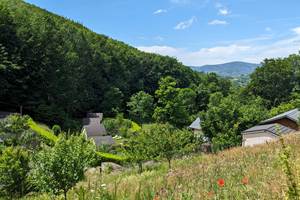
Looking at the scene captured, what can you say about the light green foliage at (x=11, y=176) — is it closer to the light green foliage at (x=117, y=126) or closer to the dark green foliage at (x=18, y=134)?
the dark green foliage at (x=18, y=134)

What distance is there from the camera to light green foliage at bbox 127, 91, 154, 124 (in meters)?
68.9

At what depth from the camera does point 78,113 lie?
2505 inches

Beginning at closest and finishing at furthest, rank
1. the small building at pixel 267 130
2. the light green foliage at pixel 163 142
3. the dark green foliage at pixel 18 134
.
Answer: the light green foliage at pixel 163 142 → the dark green foliage at pixel 18 134 → the small building at pixel 267 130

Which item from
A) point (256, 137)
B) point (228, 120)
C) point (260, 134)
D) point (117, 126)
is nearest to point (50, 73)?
point (117, 126)

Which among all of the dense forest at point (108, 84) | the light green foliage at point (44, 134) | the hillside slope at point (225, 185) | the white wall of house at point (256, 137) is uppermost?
the dense forest at point (108, 84)

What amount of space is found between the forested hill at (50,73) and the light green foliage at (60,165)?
1373 inches

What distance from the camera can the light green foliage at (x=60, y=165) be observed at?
9828mm

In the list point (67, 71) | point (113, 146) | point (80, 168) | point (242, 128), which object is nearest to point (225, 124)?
point (242, 128)

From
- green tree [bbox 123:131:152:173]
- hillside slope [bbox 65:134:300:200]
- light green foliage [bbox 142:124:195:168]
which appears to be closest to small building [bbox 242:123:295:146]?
light green foliage [bbox 142:124:195:168]

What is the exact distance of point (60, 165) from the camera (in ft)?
32.8

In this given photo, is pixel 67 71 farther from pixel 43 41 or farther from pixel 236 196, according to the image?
pixel 236 196

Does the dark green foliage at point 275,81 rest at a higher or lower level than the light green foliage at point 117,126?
higher

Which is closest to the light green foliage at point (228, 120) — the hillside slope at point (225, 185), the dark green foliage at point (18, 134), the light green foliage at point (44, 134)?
the light green foliage at point (44, 134)

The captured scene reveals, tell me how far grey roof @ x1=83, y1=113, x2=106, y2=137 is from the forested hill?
3.27m
